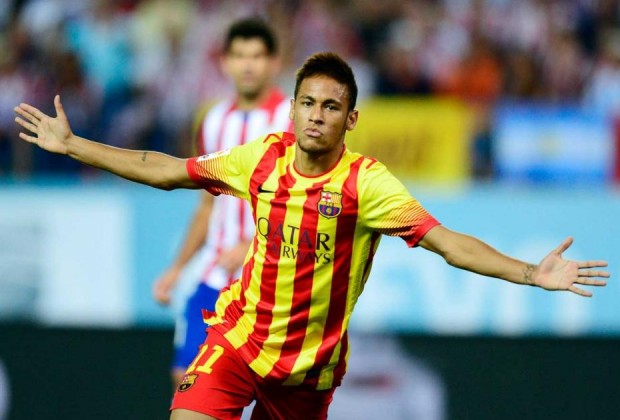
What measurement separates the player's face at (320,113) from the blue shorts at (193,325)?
1677 mm

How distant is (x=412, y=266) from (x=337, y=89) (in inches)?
126

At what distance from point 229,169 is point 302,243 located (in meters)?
0.47

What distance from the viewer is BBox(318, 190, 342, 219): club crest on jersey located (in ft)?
Answer: 15.1

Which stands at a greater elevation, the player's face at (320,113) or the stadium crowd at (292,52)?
the stadium crowd at (292,52)

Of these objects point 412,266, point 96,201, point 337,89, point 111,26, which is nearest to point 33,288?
point 96,201


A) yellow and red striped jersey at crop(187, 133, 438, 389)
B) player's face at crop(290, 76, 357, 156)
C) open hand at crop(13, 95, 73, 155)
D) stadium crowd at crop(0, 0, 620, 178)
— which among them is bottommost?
yellow and red striped jersey at crop(187, 133, 438, 389)

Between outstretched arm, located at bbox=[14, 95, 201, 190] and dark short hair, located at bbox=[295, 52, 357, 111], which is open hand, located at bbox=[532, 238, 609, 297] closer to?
dark short hair, located at bbox=[295, 52, 357, 111]

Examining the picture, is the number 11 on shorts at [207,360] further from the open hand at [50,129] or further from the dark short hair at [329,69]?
the dark short hair at [329,69]

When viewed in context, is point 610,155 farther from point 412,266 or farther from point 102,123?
point 102,123

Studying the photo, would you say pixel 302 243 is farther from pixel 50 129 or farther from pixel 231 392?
pixel 50 129

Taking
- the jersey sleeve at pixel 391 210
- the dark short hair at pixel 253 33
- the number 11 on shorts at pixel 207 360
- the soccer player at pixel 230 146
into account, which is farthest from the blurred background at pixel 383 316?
the jersey sleeve at pixel 391 210

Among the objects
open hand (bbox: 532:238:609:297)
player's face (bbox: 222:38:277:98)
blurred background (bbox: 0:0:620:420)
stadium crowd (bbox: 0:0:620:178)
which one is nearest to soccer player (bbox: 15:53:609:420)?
open hand (bbox: 532:238:609:297)

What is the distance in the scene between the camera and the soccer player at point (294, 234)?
4559 mm

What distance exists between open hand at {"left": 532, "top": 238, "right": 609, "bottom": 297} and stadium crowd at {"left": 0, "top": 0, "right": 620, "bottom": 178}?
21.8 feet
